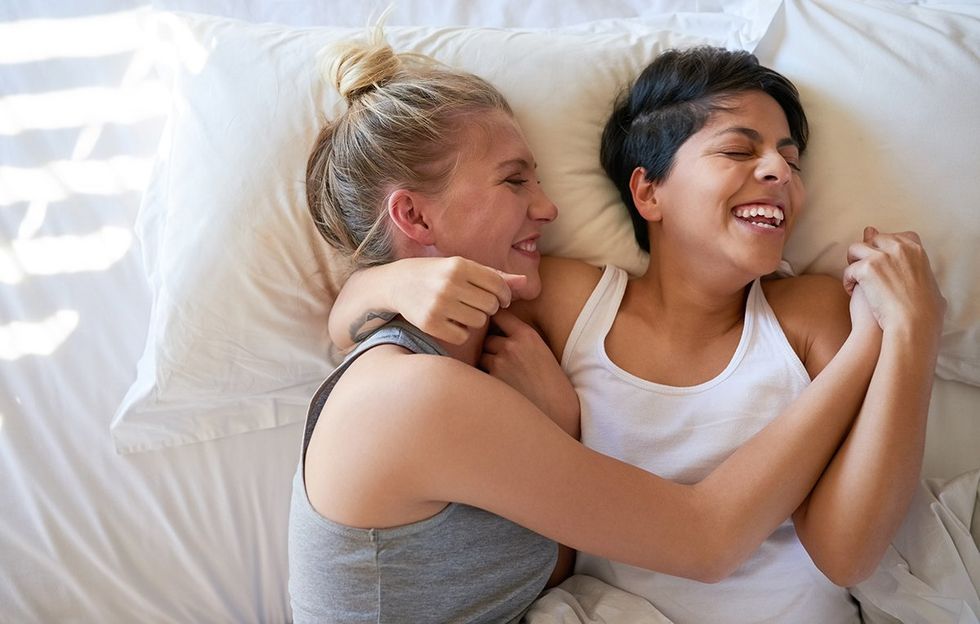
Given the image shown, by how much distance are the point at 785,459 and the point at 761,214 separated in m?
0.35

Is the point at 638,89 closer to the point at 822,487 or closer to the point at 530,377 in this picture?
the point at 530,377

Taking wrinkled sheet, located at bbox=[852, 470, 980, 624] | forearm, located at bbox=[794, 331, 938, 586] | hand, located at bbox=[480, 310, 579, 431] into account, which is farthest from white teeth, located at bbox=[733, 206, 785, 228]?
wrinkled sheet, located at bbox=[852, 470, 980, 624]

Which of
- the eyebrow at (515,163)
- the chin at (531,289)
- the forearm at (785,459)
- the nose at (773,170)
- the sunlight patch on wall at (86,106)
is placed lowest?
the forearm at (785,459)

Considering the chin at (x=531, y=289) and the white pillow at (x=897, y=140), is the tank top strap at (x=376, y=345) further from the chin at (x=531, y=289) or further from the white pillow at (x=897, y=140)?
the white pillow at (x=897, y=140)

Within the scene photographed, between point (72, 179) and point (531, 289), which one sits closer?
point (531, 289)

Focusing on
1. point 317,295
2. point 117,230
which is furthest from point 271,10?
point 317,295

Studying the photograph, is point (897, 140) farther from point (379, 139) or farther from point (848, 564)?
point (379, 139)

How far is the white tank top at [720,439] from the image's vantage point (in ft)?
4.31

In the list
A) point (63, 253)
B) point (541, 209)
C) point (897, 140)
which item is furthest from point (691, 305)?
point (63, 253)

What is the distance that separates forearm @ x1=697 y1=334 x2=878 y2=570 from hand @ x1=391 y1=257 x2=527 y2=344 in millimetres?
366

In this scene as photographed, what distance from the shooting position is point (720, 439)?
4.32ft

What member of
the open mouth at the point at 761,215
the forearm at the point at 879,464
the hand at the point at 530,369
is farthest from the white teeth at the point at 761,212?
the hand at the point at 530,369

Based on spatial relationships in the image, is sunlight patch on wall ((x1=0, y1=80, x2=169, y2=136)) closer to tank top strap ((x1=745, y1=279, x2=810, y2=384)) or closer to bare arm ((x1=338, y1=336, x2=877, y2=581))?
bare arm ((x1=338, y1=336, x2=877, y2=581))

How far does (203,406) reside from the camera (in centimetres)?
146
